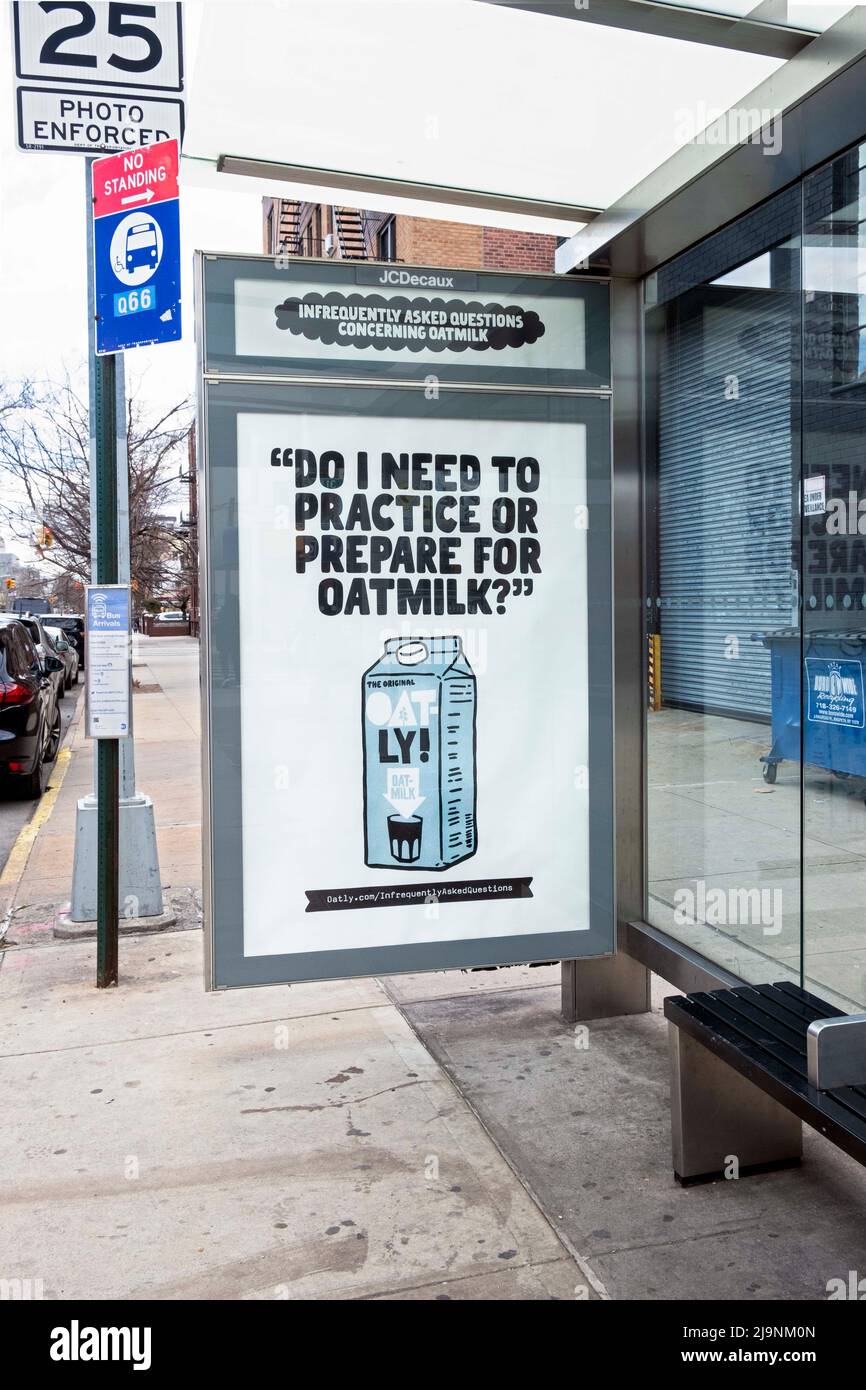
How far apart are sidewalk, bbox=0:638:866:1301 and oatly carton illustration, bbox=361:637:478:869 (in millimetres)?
900

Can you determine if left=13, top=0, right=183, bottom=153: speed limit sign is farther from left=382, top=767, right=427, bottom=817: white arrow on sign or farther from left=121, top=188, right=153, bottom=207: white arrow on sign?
left=382, top=767, right=427, bottom=817: white arrow on sign

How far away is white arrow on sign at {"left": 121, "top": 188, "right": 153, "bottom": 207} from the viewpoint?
5.27 metres

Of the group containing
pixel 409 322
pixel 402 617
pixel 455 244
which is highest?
pixel 455 244

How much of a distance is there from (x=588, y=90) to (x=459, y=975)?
3924 millimetres

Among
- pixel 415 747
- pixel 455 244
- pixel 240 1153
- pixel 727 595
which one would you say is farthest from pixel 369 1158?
pixel 455 244

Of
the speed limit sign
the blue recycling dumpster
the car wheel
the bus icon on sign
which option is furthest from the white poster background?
the car wheel

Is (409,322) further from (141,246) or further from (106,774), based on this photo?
(106,774)

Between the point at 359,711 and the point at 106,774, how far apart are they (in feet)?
5.76

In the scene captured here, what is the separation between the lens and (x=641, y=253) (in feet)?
14.7

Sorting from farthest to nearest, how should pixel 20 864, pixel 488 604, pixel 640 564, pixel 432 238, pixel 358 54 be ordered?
pixel 432 238
pixel 20 864
pixel 640 564
pixel 488 604
pixel 358 54

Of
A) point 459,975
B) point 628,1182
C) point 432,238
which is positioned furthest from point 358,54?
point 432,238

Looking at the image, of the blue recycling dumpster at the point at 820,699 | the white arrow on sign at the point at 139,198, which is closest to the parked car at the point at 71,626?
the white arrow on sign at the point at 139,198

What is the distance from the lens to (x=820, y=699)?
3635 mm

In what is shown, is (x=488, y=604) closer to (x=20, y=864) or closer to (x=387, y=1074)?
(x=387, y=1074)
